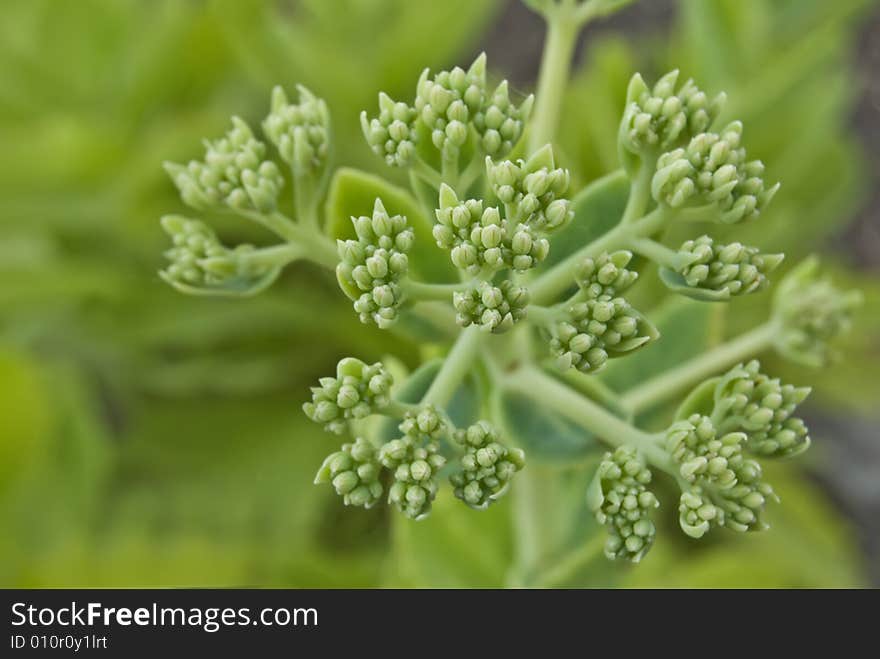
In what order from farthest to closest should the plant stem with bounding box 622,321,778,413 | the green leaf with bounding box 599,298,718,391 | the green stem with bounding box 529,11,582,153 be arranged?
the green leaf with bounding box 599,298,718,391
the plant stem with bounding box 622,321,778,413
the green stem with bounding box 529,11,582,153

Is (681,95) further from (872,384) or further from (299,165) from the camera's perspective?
(872,384)

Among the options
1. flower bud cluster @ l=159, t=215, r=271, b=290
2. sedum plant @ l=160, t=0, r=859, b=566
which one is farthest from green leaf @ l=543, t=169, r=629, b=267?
flower bud cluster @ l=159, t=215, r=271, b=290

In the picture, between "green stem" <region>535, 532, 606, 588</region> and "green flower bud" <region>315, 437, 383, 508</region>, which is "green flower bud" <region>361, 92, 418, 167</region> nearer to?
"green flower bud" <region>315, 437, 383, 508</region>

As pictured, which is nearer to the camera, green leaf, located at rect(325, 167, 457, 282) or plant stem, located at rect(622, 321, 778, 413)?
green leaf, located at rect(325, 167, 457, 282)

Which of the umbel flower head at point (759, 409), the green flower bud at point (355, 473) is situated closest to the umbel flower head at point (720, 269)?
the umbel flower head at point (759, 409)

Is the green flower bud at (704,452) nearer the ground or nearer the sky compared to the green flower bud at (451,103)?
nearer the ground

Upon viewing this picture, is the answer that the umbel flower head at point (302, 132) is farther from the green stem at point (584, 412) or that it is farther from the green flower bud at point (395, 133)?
the green stem at point (584, 412)

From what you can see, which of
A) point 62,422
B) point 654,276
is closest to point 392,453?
point 654,276
